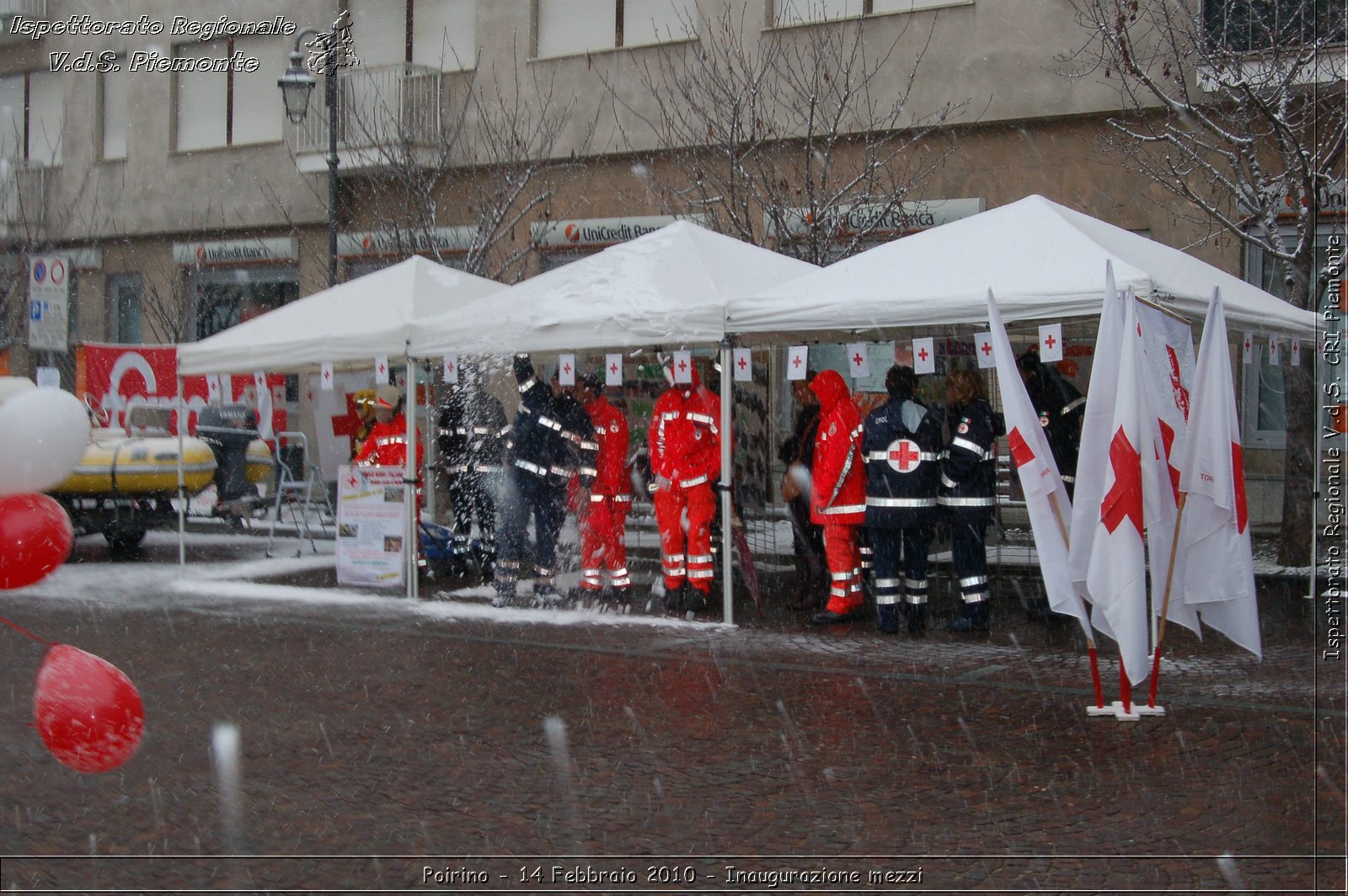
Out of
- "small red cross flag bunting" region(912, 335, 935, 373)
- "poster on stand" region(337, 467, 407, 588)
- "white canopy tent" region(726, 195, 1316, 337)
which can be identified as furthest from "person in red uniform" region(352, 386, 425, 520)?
"small red cross flag bunting" region(912, 335, 935, 373)

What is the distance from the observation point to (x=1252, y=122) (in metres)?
15.9

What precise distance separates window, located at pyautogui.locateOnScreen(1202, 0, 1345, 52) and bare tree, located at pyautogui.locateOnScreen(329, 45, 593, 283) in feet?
30.8

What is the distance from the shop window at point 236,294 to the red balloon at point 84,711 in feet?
71.3

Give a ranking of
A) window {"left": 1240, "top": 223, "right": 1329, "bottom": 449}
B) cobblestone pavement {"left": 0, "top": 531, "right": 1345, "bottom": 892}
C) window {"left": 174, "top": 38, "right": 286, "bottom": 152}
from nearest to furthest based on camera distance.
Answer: cobblestone pavement {"left": 0, "top": 531, "right": 1345, "bottom": 892} → window {"left": 1240, "top": 223, "right": 1329, "bottom": 449} → window {"left": 174, "top": 38, "right": 286, "bottom": 152}

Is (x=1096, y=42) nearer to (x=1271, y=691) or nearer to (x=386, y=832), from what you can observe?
(x=1271, y=691)

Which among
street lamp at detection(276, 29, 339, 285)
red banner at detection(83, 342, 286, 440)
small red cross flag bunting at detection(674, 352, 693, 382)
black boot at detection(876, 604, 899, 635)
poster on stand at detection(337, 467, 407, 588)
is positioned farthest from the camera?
red banner at detection(83, 342, 286, 440)

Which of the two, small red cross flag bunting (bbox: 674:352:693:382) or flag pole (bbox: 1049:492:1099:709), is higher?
small red cross flag bunting (bbox: 674:352:693:382)

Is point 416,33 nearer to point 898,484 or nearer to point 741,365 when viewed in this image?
point 741,365

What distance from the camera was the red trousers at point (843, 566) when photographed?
11.3 metres

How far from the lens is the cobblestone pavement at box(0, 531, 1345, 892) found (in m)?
5.44

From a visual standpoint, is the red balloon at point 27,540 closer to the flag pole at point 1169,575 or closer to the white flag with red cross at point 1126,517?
the white flag with red cross at point 1126,517

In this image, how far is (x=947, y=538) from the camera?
12172 mm

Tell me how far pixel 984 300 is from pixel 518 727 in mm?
4626

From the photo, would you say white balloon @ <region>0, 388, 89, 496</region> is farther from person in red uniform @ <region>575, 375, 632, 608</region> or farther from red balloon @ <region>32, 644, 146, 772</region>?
person in red uniform @ <region>575, 375, 632, 608</region>
